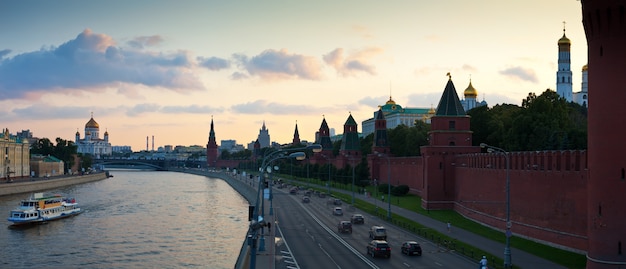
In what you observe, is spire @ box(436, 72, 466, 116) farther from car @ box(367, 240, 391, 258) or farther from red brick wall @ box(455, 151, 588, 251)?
car @ box(367, 240, 391, 258)

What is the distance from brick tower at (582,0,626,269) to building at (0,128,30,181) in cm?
11534

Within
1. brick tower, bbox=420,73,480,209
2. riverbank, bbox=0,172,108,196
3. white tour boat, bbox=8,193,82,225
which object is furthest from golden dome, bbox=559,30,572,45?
white tour boat, bbox=8,193,82,225

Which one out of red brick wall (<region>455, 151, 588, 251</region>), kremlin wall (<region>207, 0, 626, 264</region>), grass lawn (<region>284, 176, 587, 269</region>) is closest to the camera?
kremlin wall (<region>207, 0, 626, 264</region>)

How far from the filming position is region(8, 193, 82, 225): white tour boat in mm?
70250

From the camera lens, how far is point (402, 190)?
9119 cm

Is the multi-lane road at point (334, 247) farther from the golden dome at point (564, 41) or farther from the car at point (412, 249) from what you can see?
the golden dome at point (564, 41)

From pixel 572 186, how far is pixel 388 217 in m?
22.0

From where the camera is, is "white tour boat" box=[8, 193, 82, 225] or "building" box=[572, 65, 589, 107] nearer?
"white tour boat" box=[8, 193, 82, 225]

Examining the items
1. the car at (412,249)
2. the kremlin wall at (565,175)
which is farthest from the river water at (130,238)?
the kremlin wall at (565,175)

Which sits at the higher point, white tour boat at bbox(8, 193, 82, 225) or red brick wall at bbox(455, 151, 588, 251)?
red brick wall at bbox(455, 151, 588, 251)

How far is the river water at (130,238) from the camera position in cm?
4872

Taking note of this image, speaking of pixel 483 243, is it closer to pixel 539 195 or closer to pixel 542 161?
pixel 539 195

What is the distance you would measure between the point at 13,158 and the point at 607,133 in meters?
127

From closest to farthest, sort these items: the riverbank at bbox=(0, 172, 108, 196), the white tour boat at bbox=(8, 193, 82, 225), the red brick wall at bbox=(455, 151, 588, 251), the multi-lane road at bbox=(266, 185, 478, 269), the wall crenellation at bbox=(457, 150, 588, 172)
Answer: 1. the multi-lane road at bbox=(266, 185, 478, 269)
2. the red brick wall at bbox=(455, 151, 588, 251)
3. the wall crenellation at bbox=(457, 150, 588, 172)
4. the white tour boat at bbox=(8, 193, 82, 225)
5. the riverbank at bbox=(0, 172, 108, 196)
